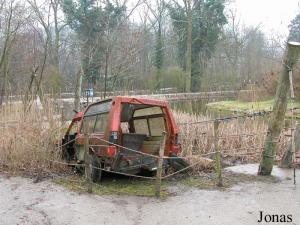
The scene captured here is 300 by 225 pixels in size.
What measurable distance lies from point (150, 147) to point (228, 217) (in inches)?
128

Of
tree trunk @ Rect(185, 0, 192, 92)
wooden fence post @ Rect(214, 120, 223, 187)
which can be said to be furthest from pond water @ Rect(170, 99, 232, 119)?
wooden fence post @ Rect(214, 120, 223, 187)

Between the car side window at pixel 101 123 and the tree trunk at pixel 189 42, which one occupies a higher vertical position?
the tree trunk at pixel 189 42

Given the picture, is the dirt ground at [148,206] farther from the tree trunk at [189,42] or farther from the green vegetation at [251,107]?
the tree trunk at [189,42]

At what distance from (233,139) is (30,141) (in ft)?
17.9

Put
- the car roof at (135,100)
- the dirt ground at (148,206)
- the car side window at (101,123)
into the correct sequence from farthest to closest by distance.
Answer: the car side window at (101,123) → the car roof at (135,100) → the dirt ground at (148,206)

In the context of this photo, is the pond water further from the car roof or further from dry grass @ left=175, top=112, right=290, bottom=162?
the car roof

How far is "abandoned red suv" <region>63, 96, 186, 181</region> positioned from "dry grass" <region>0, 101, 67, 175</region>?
1.62 feet

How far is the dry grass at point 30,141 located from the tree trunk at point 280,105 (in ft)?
14.5

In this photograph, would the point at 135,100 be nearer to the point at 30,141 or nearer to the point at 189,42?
the point at 30,141

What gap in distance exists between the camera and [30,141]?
9.77 m

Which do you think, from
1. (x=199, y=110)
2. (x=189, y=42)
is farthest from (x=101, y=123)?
(x=189, y=42)

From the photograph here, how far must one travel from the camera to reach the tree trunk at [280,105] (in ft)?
27.3

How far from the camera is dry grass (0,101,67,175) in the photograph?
9516mm

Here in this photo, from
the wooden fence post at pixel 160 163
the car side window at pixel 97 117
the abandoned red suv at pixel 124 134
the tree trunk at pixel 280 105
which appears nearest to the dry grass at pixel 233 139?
the abandoned red suv at pixel 124 134
